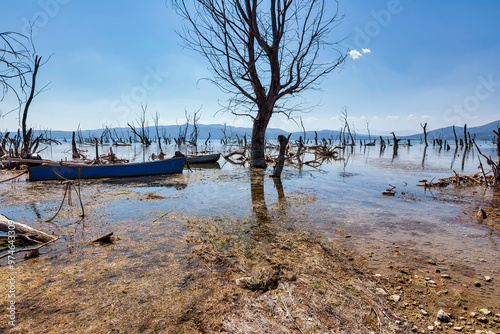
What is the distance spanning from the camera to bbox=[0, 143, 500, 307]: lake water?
3.27 meters

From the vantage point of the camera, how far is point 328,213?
5332mm

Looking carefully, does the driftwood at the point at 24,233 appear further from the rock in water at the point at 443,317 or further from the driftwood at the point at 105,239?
the rock in water at the point at 443,317

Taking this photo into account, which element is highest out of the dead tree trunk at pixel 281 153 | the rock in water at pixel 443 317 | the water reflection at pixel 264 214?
the dead tree trunk at pixel 281 153

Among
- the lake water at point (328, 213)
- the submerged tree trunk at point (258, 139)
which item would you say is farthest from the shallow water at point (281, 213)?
the submerged tree trunk at point (258, 139)

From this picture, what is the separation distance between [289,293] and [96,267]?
2355mm

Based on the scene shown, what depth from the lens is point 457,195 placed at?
22.8 ft

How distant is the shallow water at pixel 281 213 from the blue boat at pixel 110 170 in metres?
0.80

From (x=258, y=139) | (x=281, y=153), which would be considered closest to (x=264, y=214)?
(x=281, y=153)

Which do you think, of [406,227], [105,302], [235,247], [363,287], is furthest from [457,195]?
[105,302]

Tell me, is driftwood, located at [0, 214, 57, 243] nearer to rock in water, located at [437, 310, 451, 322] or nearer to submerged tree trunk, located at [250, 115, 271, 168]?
rock in water, located at [437, 310, 451, 322]

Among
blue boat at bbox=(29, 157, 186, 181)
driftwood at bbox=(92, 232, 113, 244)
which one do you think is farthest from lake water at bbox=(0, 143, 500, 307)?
blue boat at bbox=(29, 157, 186, 181)

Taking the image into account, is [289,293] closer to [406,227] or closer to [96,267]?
[96,267]

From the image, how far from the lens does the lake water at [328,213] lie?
10.7ft

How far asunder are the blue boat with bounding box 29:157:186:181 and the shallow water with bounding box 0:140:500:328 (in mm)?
800
